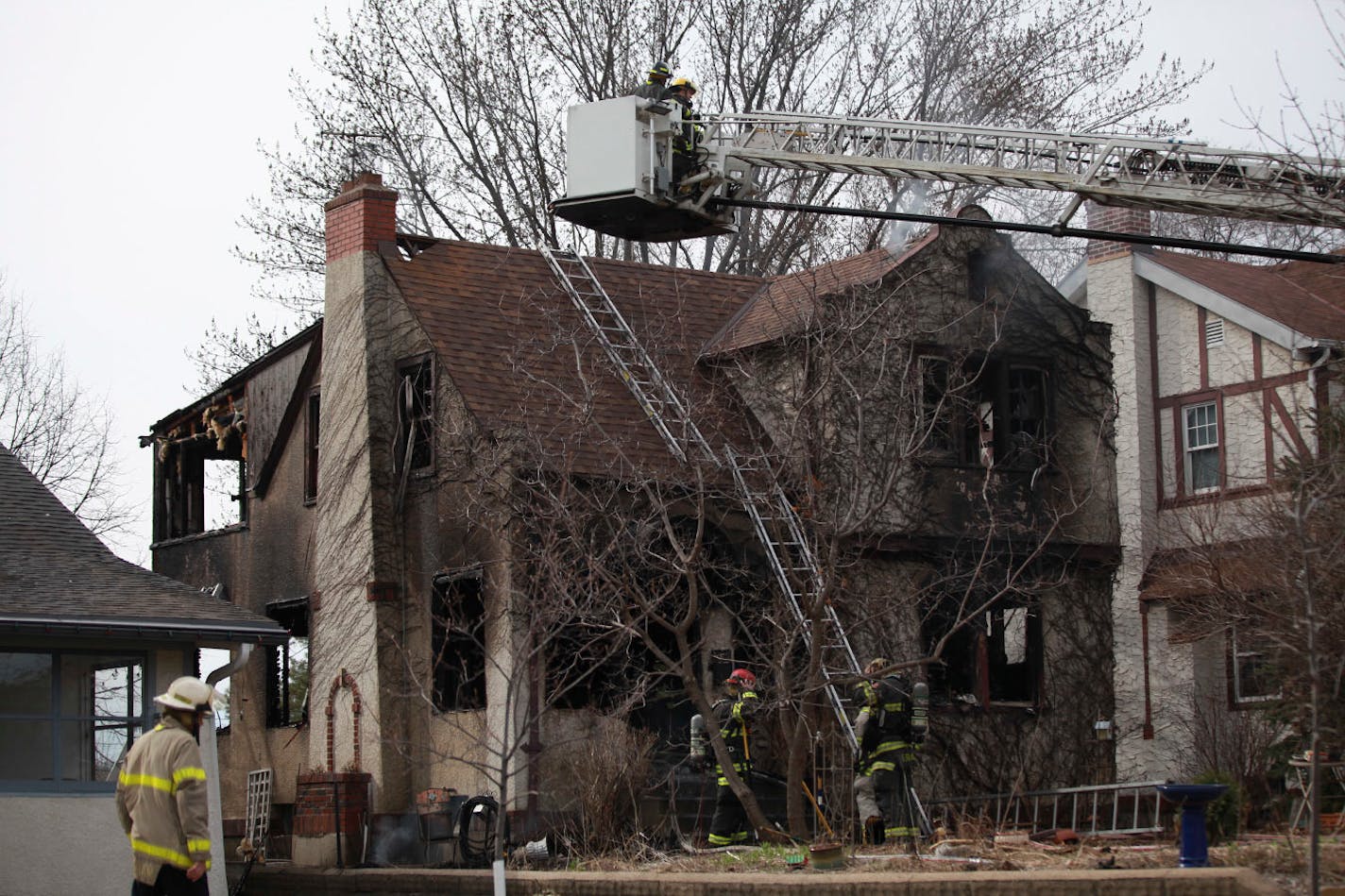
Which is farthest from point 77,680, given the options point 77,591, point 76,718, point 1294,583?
point 1294,583

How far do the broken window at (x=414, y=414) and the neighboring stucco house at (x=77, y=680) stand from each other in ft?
10.5

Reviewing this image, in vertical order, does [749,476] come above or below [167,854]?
above

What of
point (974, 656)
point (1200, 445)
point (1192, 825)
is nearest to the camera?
point (1192, 825)

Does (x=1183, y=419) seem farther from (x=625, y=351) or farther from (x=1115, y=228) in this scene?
(x=625, y=351)

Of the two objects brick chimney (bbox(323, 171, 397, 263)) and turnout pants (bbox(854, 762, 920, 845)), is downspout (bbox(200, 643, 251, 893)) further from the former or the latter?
turnout pants (bbox(854, 762, 920, 845))

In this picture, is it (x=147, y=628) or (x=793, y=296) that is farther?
(x=793, y=296)

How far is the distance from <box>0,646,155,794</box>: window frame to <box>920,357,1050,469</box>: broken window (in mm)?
8752

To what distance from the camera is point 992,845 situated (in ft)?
43.2

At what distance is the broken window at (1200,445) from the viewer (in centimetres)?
2394

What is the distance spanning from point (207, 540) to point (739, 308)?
26.0 ft

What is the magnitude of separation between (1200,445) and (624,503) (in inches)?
364

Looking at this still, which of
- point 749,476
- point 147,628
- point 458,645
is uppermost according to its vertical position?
point 749,476

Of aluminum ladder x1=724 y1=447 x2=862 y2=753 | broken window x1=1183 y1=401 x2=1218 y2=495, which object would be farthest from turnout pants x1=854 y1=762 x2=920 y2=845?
broken window x1=1183 y1=401 x2=1218 y2=495

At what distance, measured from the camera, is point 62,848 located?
52.0ft
